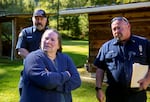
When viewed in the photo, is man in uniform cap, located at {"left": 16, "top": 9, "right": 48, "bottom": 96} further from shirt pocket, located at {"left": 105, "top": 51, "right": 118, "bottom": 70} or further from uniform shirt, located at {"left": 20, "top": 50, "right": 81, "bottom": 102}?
uniform shirt, located at {"left": 20, "top": 50, "right": 81, "bottom": 102}

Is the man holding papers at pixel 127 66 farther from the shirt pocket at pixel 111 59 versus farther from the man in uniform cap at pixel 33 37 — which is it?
the man in uniform cap at pixel 33 37

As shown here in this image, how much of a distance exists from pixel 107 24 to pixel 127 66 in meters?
8.93

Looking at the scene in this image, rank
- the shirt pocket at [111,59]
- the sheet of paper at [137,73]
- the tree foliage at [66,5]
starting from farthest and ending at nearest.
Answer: the tree foliage at [66,5]
the shirt pocket at [111,59]
the sheet of paper at [137,73]

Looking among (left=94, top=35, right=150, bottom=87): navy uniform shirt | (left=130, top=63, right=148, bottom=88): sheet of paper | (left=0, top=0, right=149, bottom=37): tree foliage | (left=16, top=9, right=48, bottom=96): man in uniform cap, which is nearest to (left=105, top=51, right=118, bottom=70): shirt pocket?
(left=94, top=35, right=150, bottom=87): navy uniform shirt

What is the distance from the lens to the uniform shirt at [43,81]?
3984mm

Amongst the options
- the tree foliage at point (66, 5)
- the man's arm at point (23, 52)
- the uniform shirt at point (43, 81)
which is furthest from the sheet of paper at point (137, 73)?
the tree foliage at point (66, 5)

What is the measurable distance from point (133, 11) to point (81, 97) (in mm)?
3926

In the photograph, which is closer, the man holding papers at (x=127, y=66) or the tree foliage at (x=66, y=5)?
the man holding papers at (x=127, y=66)

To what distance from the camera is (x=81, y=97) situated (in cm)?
1040

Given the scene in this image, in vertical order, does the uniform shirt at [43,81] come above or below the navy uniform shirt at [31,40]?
below

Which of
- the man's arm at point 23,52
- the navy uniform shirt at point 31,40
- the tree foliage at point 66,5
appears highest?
the navy uniform shirt at point 31,40

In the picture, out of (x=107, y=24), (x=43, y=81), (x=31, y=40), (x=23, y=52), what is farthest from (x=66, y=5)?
(x=43, y=81)

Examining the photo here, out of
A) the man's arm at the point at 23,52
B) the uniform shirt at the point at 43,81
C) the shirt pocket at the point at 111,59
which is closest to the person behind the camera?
the uniform shirt at the point at 43,81

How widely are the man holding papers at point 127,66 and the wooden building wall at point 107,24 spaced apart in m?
7.56
